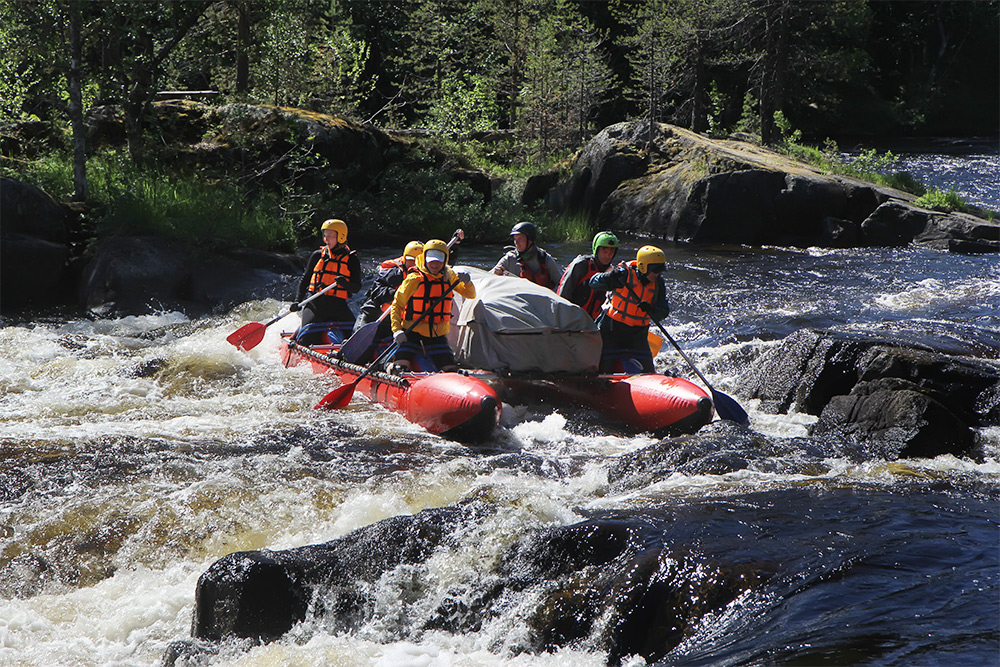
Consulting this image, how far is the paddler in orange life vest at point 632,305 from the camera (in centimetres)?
801

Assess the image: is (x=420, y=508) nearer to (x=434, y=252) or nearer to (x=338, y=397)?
(x=338, y=397)

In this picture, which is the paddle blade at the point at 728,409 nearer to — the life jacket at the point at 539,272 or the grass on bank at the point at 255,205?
the life jacket at the point at 539,272

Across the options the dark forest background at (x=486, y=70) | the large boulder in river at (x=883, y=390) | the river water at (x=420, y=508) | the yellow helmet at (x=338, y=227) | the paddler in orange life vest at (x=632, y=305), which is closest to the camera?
the river water at (x=420, y=508)

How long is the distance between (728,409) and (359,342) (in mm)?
3430

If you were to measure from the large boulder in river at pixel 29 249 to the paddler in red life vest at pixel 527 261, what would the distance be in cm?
654

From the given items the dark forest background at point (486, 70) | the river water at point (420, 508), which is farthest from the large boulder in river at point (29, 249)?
the river water at point (420, 508)

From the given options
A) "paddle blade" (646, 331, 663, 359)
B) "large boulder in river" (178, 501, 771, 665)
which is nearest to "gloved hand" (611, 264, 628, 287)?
"paddle blade" (646, 331, 663, 359)

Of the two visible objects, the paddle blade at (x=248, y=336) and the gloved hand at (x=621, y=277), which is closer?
the gloved hand at (x=621, y=277)

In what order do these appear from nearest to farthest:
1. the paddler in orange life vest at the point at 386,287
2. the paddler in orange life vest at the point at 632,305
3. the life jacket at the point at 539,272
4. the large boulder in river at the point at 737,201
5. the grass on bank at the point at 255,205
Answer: the paddler in orange life vest at the point at 632,305, the paddler in orange life vest at the point at 386,287, the life jacket at the point at 539,272, the grass on bank at the point at 255,205, the large boulder in river at the point at 737,201

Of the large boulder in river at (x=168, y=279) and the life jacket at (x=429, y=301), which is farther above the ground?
the life jacket at (x=429, y=301)

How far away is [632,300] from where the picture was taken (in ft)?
26.7

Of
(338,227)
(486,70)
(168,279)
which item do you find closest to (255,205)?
(168,279)

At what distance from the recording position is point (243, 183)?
15227mm

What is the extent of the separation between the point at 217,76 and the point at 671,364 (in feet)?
44.1
